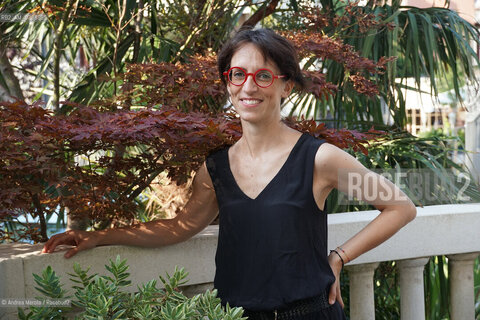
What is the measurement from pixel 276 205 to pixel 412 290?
945mm

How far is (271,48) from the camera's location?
5.54ft

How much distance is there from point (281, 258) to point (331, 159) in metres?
0.30

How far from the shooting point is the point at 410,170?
11.9 ft

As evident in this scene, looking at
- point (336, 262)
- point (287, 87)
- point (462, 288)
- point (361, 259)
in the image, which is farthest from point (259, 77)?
point (462, 288)

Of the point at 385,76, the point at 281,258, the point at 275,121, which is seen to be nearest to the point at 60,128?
the point at 275,121

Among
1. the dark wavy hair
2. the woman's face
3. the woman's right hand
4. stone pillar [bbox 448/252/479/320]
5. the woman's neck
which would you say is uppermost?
the dark wavy hair

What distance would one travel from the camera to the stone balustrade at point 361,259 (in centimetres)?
189

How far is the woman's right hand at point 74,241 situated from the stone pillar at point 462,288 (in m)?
1.39

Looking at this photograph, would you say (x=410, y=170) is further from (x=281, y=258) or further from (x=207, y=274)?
(x=281, y=258)

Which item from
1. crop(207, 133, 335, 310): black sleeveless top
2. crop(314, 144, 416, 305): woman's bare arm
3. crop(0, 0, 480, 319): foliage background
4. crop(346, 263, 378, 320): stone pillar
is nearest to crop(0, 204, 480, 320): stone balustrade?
crop(346, 263, 378, 320): stone pillar

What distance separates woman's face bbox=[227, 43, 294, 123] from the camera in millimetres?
1688

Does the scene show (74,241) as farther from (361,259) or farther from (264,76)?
(361,259)

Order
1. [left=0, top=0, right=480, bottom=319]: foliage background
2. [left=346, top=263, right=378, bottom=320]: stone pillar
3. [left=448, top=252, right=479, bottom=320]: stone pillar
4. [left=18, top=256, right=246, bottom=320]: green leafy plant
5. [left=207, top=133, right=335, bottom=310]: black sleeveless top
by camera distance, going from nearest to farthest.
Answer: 1. [left=18, top=256, right=246, bottom=320]: green leafy plant
2. [left=207, top=133, right=335, bottom=310]: black sleeveless top
3. [left=0, top=0, right=480, bottom=319]: foliage background
4. [left=346, top=263, right=378, bottom=320]: stone pillar
5. [left=448, top=252, right=479, bottom=320]: stone pillar

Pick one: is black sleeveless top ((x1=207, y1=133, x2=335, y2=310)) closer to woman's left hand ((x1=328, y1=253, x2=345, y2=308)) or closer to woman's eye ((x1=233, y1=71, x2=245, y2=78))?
woman's left hand ((x1=328, y1=253, x2=345, y2=308))
